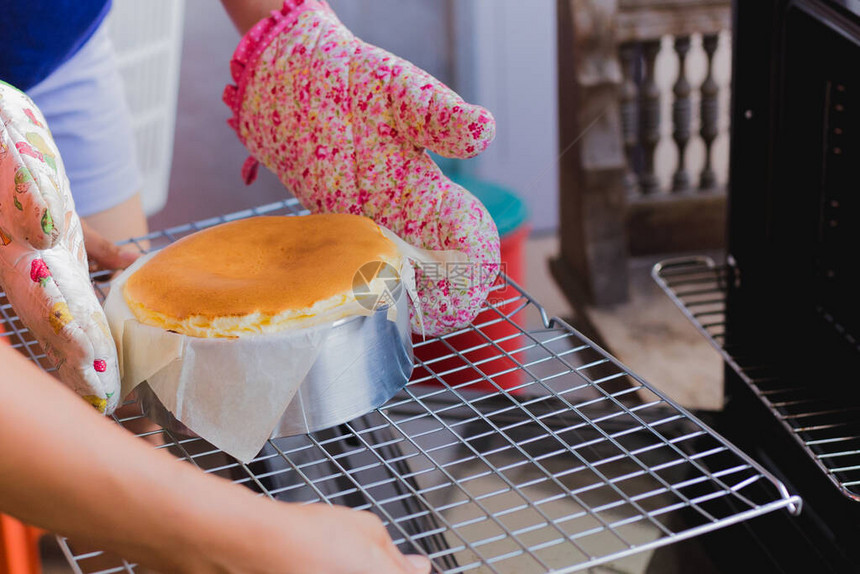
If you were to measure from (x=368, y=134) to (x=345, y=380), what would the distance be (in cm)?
20

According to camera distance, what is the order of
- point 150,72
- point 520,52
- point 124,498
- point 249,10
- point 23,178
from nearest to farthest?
point 124,498, point 23,178, point 249,10, point 150,72, point 520,52

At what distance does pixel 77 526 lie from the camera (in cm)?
41

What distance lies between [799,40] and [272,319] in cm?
50

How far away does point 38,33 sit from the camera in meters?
0.88

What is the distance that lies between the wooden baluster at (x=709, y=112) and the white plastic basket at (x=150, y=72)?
1.17m

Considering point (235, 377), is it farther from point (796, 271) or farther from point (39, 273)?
point (796, 271)

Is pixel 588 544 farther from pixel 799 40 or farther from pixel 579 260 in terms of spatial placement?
pixel 579 260

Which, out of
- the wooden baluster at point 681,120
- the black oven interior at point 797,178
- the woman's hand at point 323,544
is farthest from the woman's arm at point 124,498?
A: the wooden baluster at point 681,120

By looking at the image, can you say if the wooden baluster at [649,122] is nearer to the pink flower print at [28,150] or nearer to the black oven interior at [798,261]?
the black oven interior at [798,261]

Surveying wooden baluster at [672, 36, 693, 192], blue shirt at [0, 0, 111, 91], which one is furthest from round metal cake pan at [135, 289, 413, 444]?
wooden baluster at [672, 36, 693, 192]

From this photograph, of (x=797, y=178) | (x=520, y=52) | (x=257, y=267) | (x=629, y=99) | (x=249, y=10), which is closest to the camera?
(x=257, y=267)

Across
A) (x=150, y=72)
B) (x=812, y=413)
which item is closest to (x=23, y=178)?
(x=812, y=413)

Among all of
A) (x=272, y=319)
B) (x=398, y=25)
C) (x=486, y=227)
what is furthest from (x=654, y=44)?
(x=272, y=319)

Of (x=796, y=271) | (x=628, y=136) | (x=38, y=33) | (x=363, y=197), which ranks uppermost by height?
(x=38, y=33)
